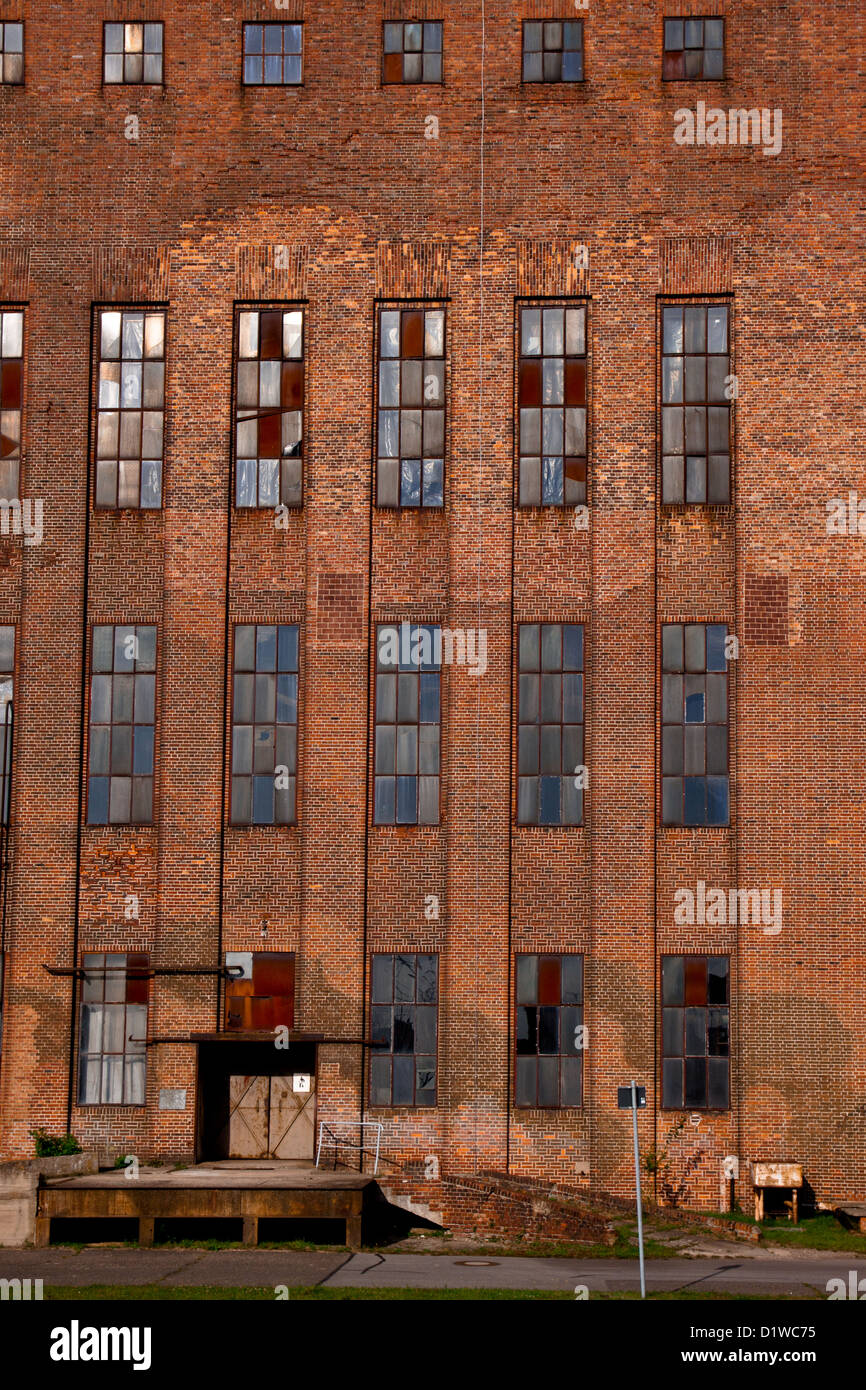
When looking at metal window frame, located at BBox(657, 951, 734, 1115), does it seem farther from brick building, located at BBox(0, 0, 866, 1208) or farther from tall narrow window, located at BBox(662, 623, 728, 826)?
tall narrow window, located at BBox(662, 623, 728, 826)

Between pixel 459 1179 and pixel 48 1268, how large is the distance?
284 inches

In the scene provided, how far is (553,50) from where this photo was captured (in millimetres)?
29938

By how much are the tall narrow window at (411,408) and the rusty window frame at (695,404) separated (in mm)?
3910

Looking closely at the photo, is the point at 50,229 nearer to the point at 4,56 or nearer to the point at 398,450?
the point at 4,56

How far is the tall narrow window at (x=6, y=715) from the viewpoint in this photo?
28969 millimetres

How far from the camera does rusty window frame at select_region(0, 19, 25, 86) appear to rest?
3041 centimetres

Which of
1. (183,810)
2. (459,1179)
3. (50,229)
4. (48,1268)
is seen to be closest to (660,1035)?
(459,1179)

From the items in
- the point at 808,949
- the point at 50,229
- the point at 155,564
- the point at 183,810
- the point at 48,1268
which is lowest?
the point at 48,1268

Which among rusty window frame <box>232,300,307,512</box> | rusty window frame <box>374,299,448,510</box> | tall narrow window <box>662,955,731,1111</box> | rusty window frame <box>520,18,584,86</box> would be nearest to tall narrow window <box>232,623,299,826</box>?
rusty window frame <box>232,300,307,512</box>

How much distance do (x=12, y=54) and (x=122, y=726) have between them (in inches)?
489

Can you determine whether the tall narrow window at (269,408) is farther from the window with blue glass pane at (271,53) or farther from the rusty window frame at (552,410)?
the window with blue glass pane at (271,53)

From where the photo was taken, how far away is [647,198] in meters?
29.5

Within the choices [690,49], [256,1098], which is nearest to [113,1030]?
[256,1098]

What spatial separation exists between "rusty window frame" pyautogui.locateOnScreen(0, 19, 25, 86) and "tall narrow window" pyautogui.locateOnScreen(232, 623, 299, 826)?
10.9 metres
